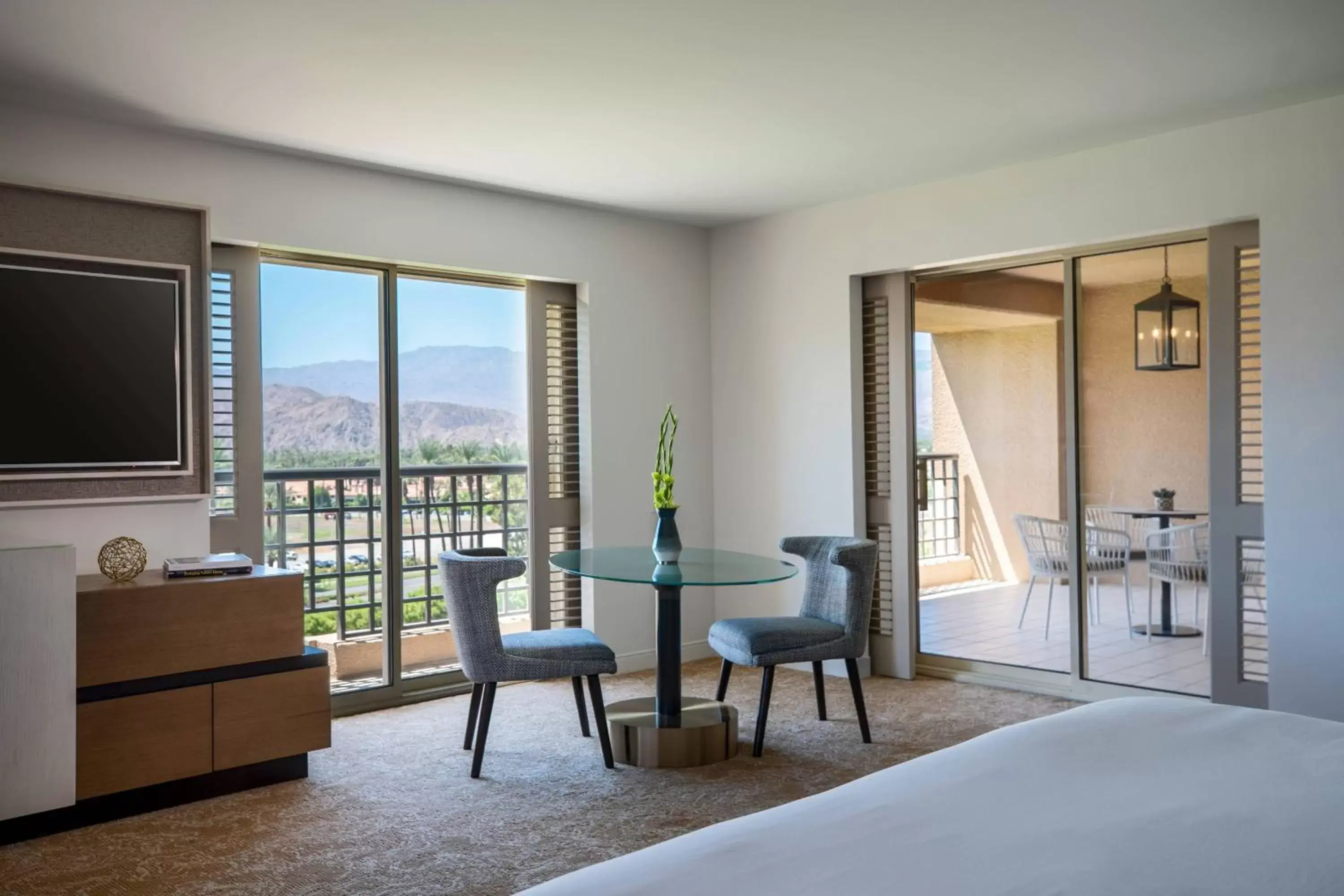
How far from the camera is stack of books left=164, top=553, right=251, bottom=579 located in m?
3.76

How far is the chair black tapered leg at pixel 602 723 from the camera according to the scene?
405 centimetres

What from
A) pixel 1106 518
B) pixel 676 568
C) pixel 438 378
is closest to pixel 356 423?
pixel 438 378

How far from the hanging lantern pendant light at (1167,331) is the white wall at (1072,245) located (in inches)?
12.6

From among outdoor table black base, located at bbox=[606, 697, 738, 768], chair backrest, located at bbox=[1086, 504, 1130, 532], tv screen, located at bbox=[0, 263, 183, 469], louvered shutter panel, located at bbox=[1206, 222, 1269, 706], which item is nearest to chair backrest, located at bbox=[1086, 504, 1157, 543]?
chair backrest, located at bbox=[1086, 504, 1130, 532]

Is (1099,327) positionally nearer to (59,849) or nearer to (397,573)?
(397,573)

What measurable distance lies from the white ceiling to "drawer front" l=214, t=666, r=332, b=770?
7.00ft

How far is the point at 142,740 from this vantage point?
354cm

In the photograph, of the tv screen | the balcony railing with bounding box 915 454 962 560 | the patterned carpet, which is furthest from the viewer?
the balcony railing with bounding box 915 454 962 560

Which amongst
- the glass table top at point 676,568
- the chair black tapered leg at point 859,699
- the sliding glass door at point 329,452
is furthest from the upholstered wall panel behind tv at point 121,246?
the chair black tapered leg at point 859,699

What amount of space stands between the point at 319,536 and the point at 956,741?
2986mm

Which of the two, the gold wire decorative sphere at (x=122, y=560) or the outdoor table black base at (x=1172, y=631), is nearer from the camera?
the gold wire decorative sphere at (x=122, y=560)

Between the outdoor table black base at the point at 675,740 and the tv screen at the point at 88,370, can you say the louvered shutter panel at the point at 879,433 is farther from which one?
the tv screen at the point at 88,370

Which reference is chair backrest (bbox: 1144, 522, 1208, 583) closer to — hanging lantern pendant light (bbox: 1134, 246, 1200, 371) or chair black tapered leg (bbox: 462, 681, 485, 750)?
hanging lantern pendant light (bbox: 1134, 246, 1200, 371)

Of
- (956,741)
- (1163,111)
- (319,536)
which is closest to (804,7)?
(1163,111)
